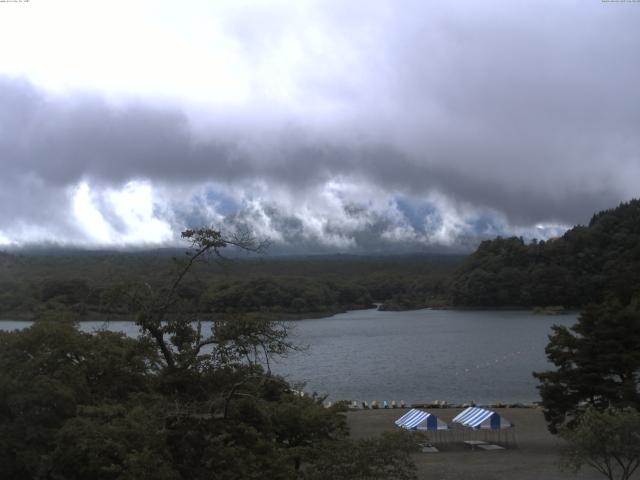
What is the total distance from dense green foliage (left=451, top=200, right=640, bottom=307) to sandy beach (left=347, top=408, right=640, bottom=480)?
283 feet

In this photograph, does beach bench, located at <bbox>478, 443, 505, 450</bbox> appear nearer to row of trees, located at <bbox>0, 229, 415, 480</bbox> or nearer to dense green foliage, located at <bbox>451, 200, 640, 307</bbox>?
row of trees, located at <bbox>0, 229, 415, 480</bbox>

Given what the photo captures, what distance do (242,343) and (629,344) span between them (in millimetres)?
19158

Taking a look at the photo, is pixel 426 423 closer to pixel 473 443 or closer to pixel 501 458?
pixel 473 443

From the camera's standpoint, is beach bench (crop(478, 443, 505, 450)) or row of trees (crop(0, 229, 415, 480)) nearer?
row of trees (crop(0, 229, 415, 480))

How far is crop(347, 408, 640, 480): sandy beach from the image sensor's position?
22.0m

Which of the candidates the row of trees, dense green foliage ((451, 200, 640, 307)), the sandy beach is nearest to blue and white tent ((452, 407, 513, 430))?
the sandy beach

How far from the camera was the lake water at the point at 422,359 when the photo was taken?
44.6 m

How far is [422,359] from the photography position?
6025 cm

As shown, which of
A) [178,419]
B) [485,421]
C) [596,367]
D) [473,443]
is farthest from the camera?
[473,443]

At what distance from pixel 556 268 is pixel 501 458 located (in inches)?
3844

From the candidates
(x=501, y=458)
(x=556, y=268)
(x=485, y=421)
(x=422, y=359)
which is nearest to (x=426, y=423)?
(x=485, y=421)

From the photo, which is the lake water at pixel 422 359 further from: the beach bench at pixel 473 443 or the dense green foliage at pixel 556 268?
the dense green foliage at pixel 556 268

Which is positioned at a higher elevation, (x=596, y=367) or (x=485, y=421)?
(x=596, y=367)

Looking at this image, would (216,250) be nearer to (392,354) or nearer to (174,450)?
(174,450)
